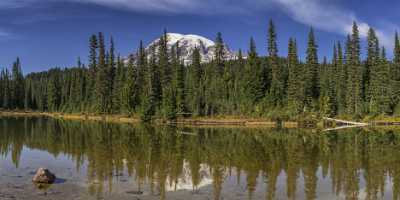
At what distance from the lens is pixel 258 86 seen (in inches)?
3984

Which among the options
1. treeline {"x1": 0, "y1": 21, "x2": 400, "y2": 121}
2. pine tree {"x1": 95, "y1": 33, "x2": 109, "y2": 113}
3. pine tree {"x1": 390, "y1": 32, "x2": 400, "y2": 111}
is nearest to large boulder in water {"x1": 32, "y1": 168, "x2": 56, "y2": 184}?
treeline {"x1": 0, "y1": 21, "x2": 400, "y2": 121}

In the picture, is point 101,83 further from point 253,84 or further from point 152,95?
point 253,84

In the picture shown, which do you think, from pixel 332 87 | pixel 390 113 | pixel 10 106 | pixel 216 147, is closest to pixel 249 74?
pixel 332 87

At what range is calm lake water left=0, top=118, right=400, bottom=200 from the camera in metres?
21.1

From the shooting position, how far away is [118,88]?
399 feet

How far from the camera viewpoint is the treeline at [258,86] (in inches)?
3789

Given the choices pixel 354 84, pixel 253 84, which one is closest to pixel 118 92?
pixel 253 84

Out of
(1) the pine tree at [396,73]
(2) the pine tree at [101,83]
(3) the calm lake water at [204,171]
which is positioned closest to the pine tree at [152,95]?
(2) the pine tree at [101,83]

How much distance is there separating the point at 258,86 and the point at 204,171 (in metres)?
75.2

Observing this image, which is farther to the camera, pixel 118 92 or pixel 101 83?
pixel 101 83

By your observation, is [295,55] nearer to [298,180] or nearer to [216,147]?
[216,147]

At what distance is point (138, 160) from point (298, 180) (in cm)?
1362

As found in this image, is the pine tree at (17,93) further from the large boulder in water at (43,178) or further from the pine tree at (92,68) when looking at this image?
the large boulder in water at (43,178)

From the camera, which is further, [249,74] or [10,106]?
[10,106]
